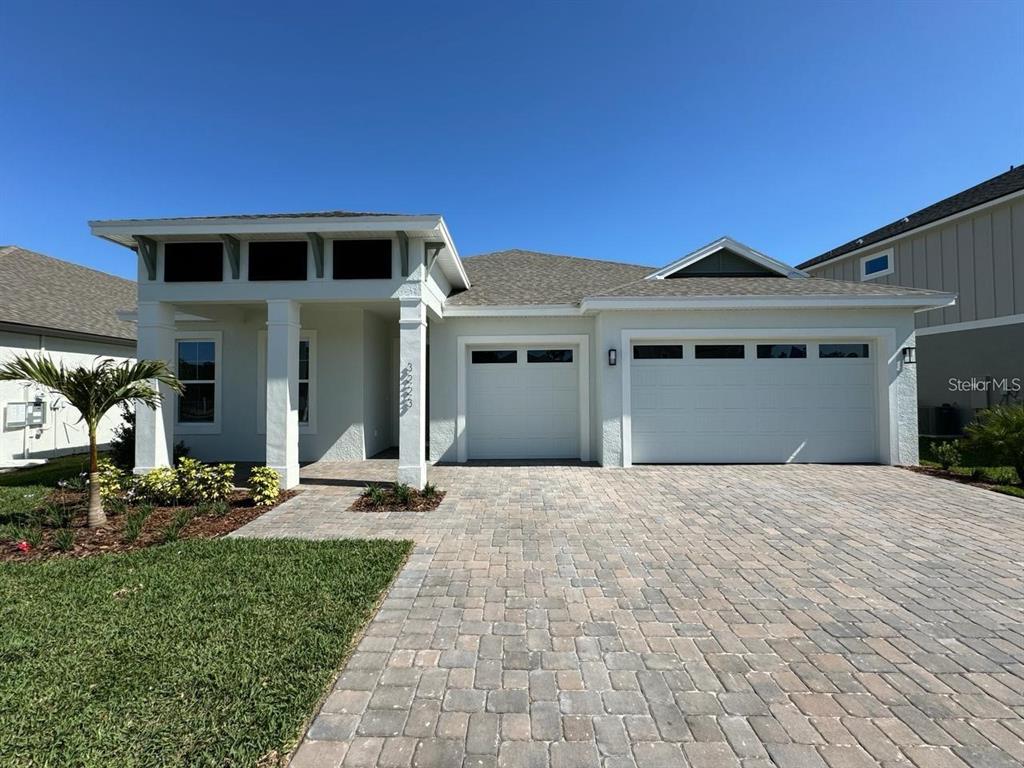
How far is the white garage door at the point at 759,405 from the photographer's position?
9500mm

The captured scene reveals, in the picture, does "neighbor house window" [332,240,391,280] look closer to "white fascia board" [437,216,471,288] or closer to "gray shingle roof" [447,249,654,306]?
"white fascia board" [437,216,471,288]

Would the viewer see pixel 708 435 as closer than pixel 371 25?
No

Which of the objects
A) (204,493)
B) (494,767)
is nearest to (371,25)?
(204,493)

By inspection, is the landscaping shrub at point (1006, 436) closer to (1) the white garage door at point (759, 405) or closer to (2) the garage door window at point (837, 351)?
(1) the white garage door at point (759, 405)

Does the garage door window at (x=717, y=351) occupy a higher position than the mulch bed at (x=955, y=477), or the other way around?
the garage door window at (x=717, y=351)

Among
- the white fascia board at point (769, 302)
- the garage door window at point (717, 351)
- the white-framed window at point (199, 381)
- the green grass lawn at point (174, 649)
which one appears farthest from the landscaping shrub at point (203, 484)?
the garage door window at point (717, 351)

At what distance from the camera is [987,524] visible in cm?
561

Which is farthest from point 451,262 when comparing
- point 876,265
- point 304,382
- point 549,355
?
point 876,265

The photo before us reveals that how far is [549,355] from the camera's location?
33.7 feet

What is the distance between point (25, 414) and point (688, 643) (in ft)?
48.6

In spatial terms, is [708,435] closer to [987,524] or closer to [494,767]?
[987,524]

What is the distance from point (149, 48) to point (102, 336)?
7.63 metres
